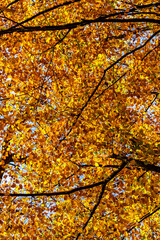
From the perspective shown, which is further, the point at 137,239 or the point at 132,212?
the point at 137,239

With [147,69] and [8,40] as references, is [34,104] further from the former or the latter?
[147,69]

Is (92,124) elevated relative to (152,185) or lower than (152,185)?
elevated

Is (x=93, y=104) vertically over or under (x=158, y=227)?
over

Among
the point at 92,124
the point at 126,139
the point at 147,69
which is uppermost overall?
the point at 147,69

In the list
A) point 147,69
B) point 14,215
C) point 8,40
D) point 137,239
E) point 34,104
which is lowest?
point 137,239

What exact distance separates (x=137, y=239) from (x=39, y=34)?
12.2 m

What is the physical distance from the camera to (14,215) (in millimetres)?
9984

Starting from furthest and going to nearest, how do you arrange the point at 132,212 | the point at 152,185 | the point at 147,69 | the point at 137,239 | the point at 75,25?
1. the point at 147,69
2. the point at 137,239
3. the point at 132,212
4. the point at 152,185
5. the point at 75,25

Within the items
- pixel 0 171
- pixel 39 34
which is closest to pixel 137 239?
pixel 0 171

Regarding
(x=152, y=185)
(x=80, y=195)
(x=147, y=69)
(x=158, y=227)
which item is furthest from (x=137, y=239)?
(x=147, y=69)

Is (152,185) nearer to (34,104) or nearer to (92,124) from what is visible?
(92,124)

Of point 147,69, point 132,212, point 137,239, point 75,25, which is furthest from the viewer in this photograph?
point 147,69

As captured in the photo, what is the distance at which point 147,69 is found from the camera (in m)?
11.4

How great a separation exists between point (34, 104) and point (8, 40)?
13.4ft
